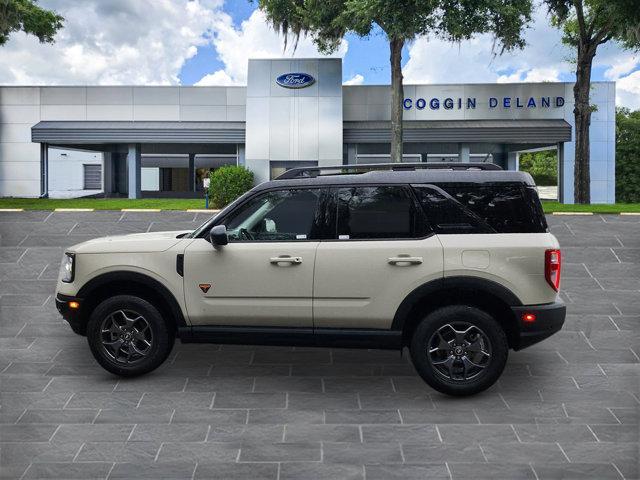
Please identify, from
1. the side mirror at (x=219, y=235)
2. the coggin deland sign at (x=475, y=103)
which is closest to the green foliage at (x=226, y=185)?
the coggin deland sign at (x=475, y=103)

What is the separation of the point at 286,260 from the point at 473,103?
2818 cm

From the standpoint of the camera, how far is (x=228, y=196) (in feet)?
71.1

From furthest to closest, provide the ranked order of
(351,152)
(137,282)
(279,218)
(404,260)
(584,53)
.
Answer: (351,152), (584,53), (137,282), (279,218), (404,260)

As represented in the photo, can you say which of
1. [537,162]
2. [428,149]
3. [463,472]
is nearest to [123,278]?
[463,472]

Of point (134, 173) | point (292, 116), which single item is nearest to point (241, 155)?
point (292, 116)

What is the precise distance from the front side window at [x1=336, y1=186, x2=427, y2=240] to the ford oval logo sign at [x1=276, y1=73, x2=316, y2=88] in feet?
82.9

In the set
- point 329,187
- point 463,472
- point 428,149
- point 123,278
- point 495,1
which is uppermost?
point 495,1

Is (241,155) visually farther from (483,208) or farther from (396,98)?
(483,208)

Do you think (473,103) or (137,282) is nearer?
(137,282)

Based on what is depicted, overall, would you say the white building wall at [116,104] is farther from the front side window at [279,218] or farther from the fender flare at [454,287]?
the fender flare at [454,287]

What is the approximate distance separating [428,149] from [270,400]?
114 feet

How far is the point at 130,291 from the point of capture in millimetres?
6875

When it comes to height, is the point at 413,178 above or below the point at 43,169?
below

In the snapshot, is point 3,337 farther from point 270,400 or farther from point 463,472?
point 463,472
